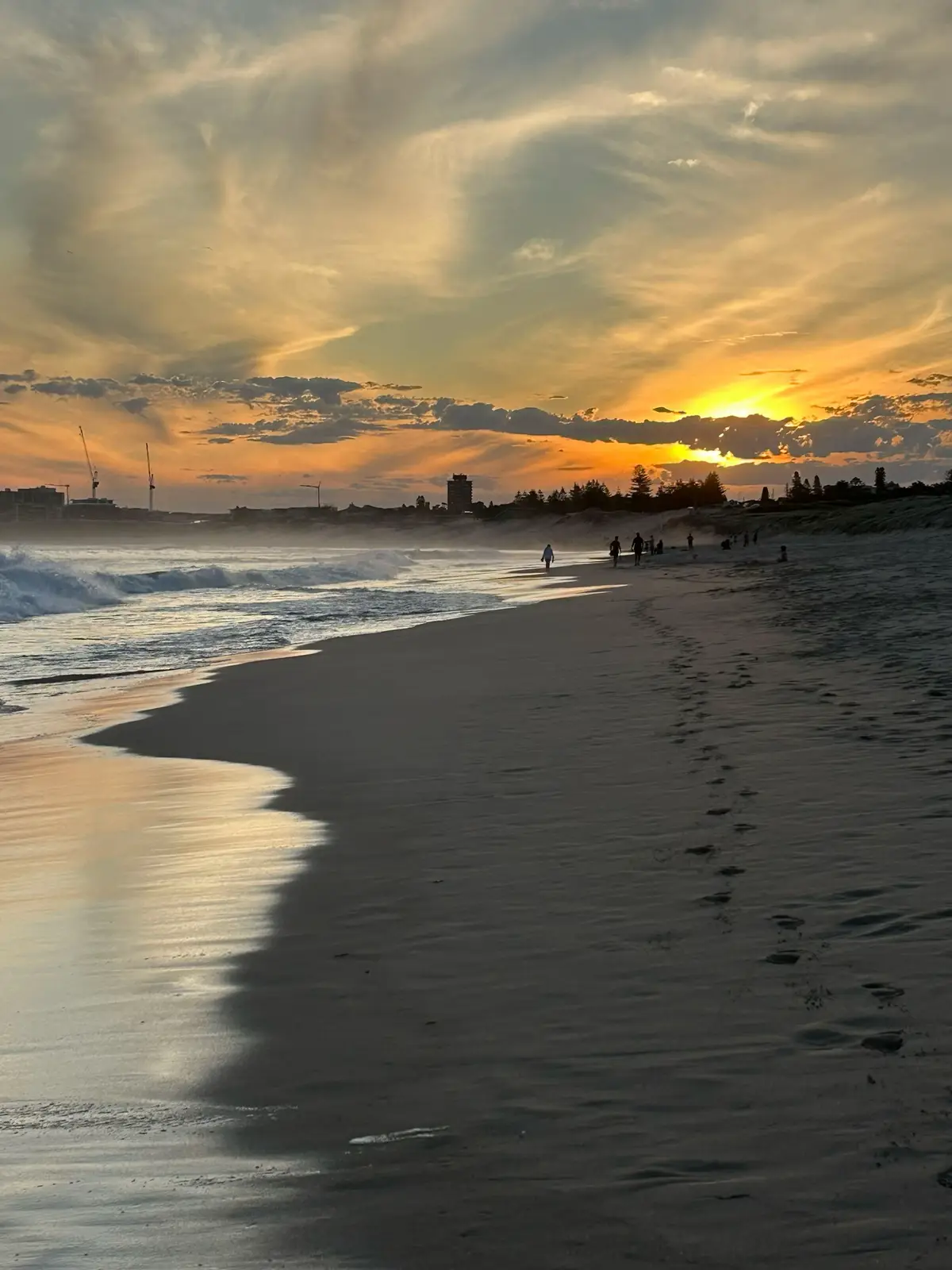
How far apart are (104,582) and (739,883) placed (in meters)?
47.4

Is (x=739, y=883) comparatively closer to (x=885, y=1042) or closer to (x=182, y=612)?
(x=885, y=1042)

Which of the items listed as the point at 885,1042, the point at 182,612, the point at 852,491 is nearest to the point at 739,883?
the point at 885,1042

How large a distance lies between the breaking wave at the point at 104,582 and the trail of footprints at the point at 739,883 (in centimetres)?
2890

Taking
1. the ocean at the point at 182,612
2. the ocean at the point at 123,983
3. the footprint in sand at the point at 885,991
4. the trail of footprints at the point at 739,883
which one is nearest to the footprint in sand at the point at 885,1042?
the trail of footprints at the point at 739,883

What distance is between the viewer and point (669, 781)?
28.7ft

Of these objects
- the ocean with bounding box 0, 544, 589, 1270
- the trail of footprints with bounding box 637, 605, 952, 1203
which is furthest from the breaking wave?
the trail of footprints with bounding box 637, 605, 952, 1203

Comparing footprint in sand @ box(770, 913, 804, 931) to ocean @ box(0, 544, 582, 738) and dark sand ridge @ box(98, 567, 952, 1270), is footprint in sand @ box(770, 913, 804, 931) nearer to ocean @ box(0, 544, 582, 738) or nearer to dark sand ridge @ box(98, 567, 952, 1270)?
dark sand ridge @ box(98, 567, 952, 1270)

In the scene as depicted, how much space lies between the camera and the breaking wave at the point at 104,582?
3950cm

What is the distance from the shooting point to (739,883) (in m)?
6.05

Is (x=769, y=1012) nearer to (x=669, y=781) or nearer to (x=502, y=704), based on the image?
(x=669, y=781)

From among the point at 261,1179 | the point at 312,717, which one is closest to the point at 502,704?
the point at 312,717

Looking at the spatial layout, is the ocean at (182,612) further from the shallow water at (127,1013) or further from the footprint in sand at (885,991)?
the footprint in sand at (885,991)

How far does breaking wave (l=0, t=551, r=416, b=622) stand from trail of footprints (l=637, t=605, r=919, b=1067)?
28.9 metres

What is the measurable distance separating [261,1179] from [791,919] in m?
3.00
